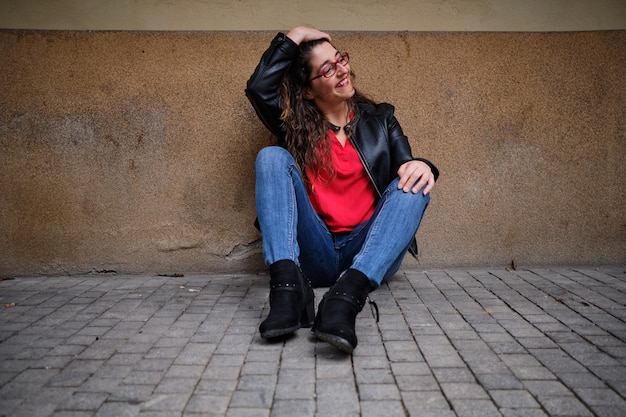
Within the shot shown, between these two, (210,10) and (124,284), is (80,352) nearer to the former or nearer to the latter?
(124,284)

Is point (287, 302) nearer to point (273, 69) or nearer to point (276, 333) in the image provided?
point (276, 333)

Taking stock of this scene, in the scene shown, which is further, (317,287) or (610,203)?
Result: (610,203)

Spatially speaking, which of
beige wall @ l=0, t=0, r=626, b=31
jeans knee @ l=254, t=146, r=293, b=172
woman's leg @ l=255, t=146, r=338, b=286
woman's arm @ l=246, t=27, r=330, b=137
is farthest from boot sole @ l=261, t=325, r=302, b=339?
beige wall @ l=0, t=0, r=626, b=31

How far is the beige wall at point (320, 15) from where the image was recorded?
12.3 feet

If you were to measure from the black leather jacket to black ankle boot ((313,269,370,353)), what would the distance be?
0.86m

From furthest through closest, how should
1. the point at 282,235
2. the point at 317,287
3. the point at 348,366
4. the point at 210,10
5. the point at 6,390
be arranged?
the point at 210,10 → the point at 317,287 → the point at 282,235 → the point at 348,366 → the point at 6,390

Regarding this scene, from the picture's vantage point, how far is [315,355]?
7.60ft

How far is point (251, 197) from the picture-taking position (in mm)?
3908

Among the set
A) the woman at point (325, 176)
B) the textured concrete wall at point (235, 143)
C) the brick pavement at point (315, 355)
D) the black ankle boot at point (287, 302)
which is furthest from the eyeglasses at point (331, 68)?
the brick pavement at point (315, 355)

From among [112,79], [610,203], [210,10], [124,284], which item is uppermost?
[210,10]

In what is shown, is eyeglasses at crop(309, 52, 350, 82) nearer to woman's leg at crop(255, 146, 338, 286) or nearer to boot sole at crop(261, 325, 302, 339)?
woman's leg at crop(255, 146, 338, 286)

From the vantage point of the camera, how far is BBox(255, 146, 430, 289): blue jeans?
8.78 feet

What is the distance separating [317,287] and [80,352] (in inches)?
60.4

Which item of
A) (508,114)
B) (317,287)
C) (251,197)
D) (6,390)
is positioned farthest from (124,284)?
(508,114)
